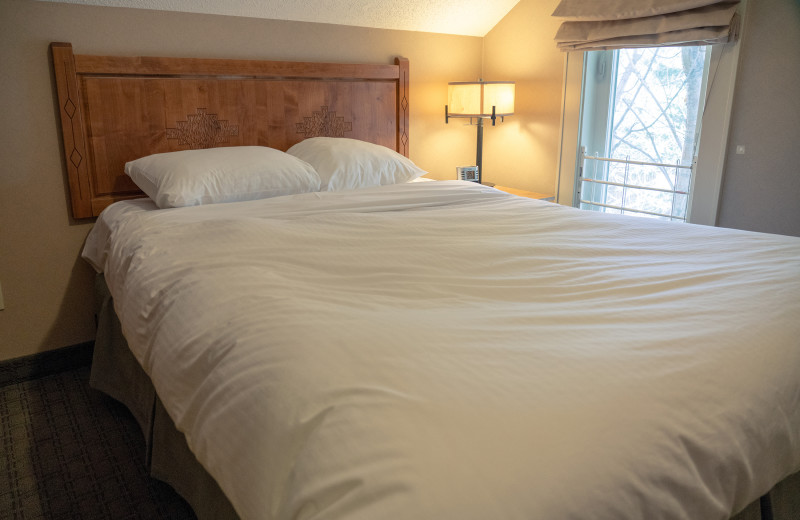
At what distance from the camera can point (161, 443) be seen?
5.28 ft

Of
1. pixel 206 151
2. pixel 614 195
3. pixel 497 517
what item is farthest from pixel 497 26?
pixel 497 517

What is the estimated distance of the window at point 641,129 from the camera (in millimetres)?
Result: 2809

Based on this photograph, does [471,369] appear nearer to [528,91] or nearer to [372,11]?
[372,11]

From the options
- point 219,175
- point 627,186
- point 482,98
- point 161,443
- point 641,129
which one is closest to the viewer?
point 161,443

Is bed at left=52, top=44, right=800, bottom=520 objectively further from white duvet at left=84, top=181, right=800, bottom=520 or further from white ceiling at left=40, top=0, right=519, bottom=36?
white ceiling at left=40, top=0, right=519, bottom=36

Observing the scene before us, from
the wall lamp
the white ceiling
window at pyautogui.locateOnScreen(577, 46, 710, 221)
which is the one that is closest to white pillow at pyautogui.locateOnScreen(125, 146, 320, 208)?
the white ceiling

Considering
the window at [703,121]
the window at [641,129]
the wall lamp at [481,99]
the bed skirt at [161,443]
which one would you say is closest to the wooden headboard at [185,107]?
the wall lamp at [481,99]

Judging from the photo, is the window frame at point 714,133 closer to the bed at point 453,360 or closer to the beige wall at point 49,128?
the bed at point 453,360

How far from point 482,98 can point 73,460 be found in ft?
8.97

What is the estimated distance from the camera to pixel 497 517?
68 centimetres

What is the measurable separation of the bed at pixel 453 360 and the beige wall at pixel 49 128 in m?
0.14

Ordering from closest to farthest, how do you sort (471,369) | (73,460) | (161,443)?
1. (471,369)
2. (161,443)
3. (73,460)

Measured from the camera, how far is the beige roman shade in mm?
2514

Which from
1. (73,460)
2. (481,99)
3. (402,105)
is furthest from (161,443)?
(481,99)
